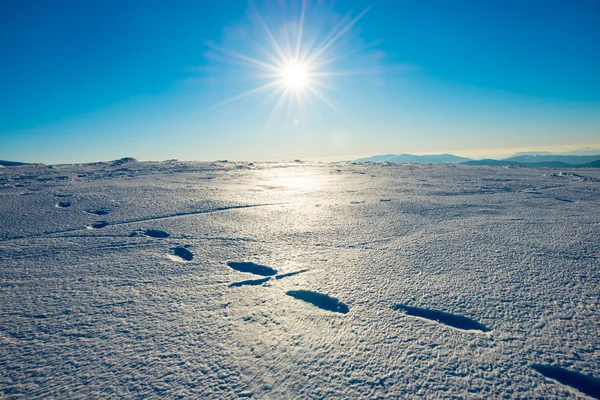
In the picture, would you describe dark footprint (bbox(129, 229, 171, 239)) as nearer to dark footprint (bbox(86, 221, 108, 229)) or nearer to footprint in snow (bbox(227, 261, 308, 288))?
dark footprint (bbox(86, 221, 108, 229))

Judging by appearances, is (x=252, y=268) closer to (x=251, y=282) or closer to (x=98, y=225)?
(x=251, y=282)

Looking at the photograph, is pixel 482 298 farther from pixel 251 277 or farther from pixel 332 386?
pixel 251 277

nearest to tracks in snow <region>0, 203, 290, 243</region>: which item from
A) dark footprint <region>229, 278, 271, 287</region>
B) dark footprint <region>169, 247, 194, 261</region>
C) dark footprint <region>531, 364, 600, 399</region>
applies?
dark footprint <region>169, 247, 194, 261</region>

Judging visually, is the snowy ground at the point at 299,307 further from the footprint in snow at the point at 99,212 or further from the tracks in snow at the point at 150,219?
the footprint in snow at the point at 99,212

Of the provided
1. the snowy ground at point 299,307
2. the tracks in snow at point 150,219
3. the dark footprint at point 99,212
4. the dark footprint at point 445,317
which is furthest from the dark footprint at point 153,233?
the dark footprint at point 445,317

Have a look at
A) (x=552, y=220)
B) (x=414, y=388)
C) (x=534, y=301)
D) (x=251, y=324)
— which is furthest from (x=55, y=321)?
(x=552, y=220)

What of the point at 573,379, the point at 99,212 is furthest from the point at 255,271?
the point at 99,212
